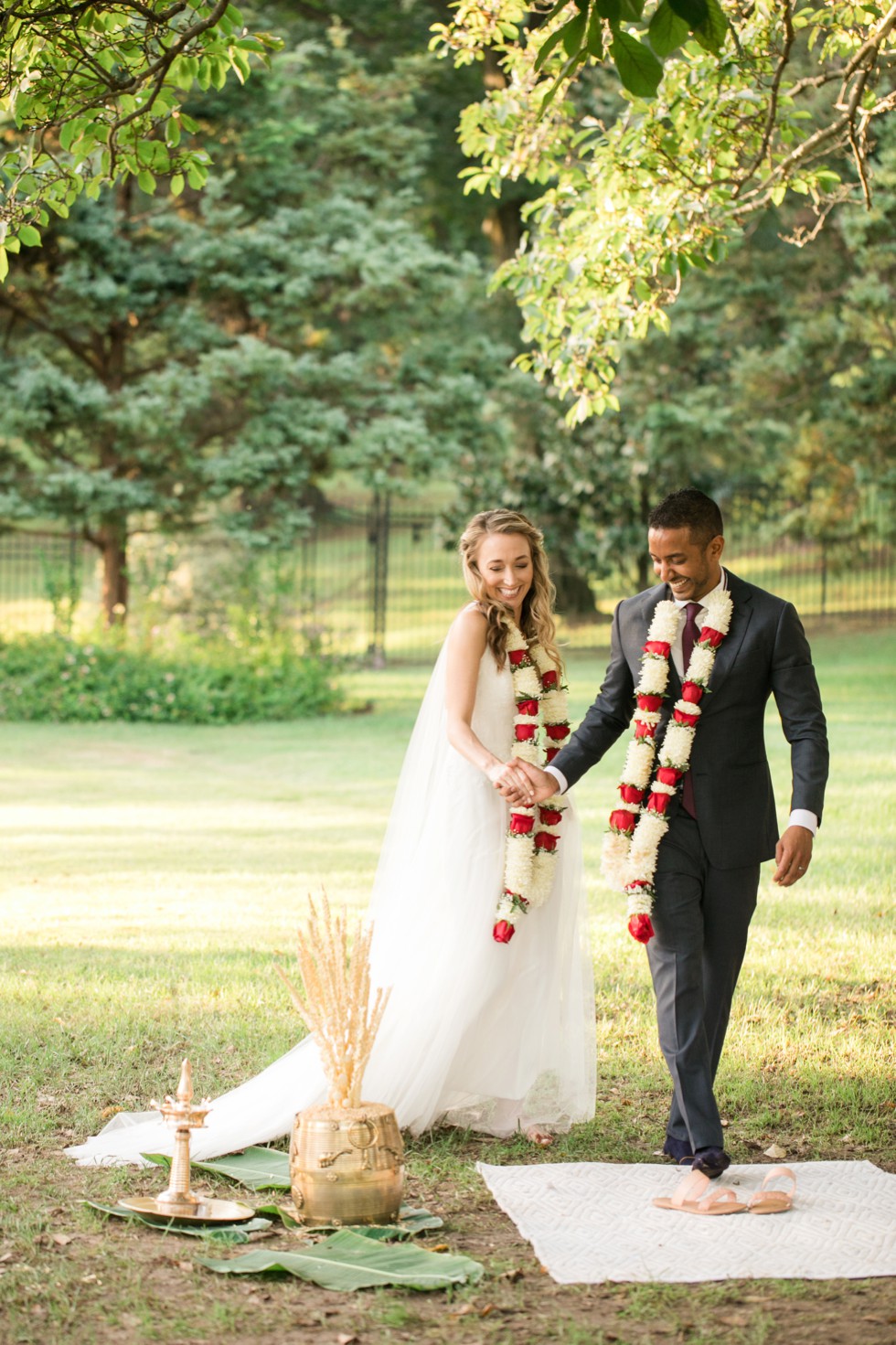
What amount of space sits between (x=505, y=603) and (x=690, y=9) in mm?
2360

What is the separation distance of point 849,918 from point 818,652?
15304mm

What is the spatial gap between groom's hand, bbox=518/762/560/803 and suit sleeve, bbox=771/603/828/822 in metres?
0.89

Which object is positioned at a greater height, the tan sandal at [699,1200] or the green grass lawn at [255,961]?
the tan sandal at [699,1200]

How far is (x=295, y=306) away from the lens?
833 inches

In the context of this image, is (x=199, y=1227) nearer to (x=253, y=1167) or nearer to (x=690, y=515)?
(x=253, y=1167)

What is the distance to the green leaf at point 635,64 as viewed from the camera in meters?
3.62

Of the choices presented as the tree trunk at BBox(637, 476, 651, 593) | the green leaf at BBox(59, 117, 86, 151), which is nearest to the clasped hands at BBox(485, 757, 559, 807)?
the green leaf at BBox(59, 117, 86, 151)

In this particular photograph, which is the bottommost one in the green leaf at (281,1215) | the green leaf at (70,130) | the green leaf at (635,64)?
the green leaf at (281,1215)

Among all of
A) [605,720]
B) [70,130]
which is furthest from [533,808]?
[70,130]

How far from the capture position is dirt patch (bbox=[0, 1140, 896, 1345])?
12.3 feet

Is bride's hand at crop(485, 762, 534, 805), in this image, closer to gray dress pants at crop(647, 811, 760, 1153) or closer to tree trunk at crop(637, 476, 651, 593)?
gray dress pants at crop(647, 811, 760, 1153)

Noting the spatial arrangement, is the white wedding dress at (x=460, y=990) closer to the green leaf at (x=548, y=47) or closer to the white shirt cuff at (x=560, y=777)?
the white shirt cuff at (x=560, y=777)

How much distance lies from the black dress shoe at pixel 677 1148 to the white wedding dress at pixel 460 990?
1.14ft

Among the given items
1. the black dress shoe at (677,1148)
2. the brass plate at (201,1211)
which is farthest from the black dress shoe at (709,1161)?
the brass plate at (201,1211)
